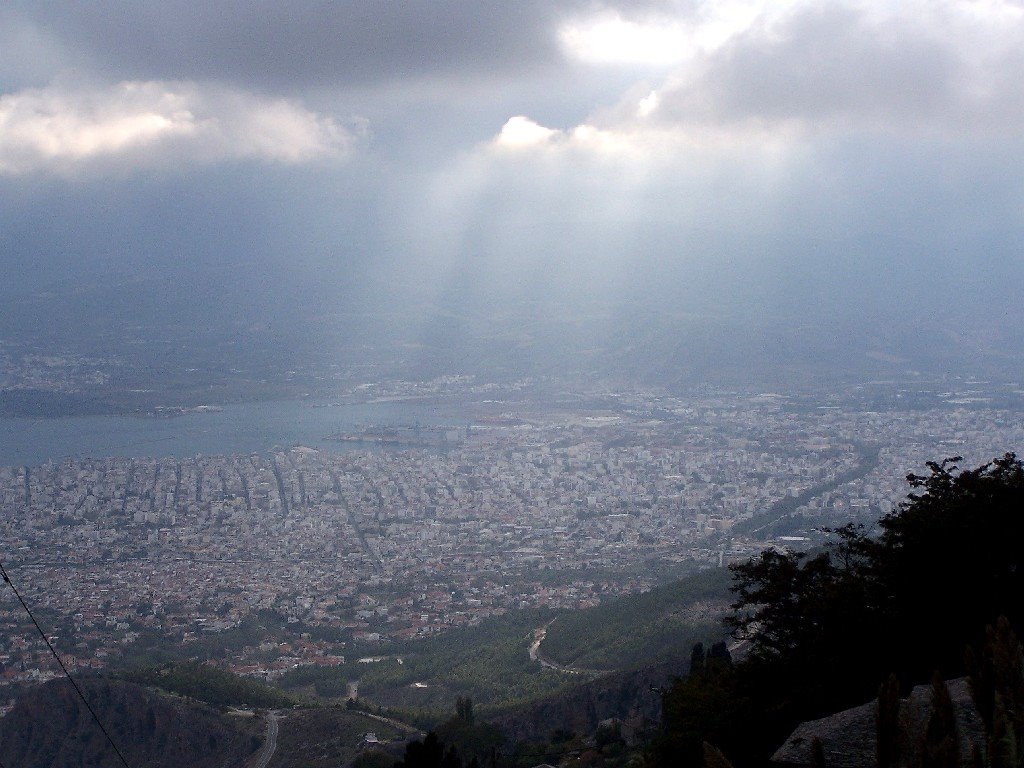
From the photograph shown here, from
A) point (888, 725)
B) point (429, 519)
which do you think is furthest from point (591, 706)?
point (429, 519)

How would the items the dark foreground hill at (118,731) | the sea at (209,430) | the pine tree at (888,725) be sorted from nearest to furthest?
the pine tree at (888,725)
the dark foreground hill at (118,731)
the sea at (209,430)

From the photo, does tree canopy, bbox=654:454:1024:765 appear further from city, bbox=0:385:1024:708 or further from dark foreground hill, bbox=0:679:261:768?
city, bbox=0:385:1024:708

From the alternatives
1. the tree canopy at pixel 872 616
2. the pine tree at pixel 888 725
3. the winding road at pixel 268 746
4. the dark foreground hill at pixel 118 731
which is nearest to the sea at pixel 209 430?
the dark foreground hill at pixel 118 731

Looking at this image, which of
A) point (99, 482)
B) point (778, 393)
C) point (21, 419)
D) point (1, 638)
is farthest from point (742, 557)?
point (21, 419)

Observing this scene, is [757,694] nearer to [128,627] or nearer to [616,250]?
[128,627]

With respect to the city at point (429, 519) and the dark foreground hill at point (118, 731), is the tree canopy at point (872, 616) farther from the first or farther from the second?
the city at point (429, 519)

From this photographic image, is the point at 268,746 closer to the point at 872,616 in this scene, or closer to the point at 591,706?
the point at 591,706
